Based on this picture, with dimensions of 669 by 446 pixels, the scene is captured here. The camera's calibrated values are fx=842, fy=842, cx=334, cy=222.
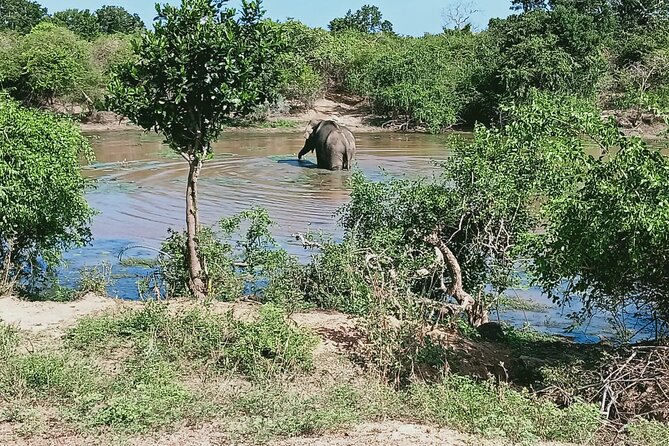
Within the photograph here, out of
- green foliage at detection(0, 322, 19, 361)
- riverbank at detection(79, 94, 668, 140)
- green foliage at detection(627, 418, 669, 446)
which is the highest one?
riverbank at detection(79, 94, 668, 140)

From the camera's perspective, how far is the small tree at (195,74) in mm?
9547

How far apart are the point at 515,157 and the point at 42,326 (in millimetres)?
5670

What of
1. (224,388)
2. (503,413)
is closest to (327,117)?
(224,388)

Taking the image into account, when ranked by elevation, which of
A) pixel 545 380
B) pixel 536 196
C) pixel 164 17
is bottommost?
pixel 545 380

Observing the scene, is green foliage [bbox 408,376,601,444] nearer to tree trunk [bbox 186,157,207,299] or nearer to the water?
tree trunk [bbox 186,157,207,299]

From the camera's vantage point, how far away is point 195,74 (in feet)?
31.9

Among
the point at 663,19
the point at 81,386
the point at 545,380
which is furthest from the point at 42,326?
the point at 663,19

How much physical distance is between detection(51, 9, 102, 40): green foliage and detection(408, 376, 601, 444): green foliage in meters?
58.6

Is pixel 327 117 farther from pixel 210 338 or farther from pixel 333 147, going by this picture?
pixel 210 338

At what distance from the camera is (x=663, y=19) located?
47.0 m

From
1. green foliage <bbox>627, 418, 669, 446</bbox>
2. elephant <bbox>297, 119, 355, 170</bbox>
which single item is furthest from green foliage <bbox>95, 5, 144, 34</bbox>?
green foliage <bbox>627, 418, 669, 446</bbox>

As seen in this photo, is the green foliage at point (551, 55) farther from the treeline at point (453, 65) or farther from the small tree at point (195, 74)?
the small tree at point (195, 74)

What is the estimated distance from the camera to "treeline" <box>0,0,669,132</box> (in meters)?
38.6

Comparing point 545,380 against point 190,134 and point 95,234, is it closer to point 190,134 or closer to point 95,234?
point 190,134
